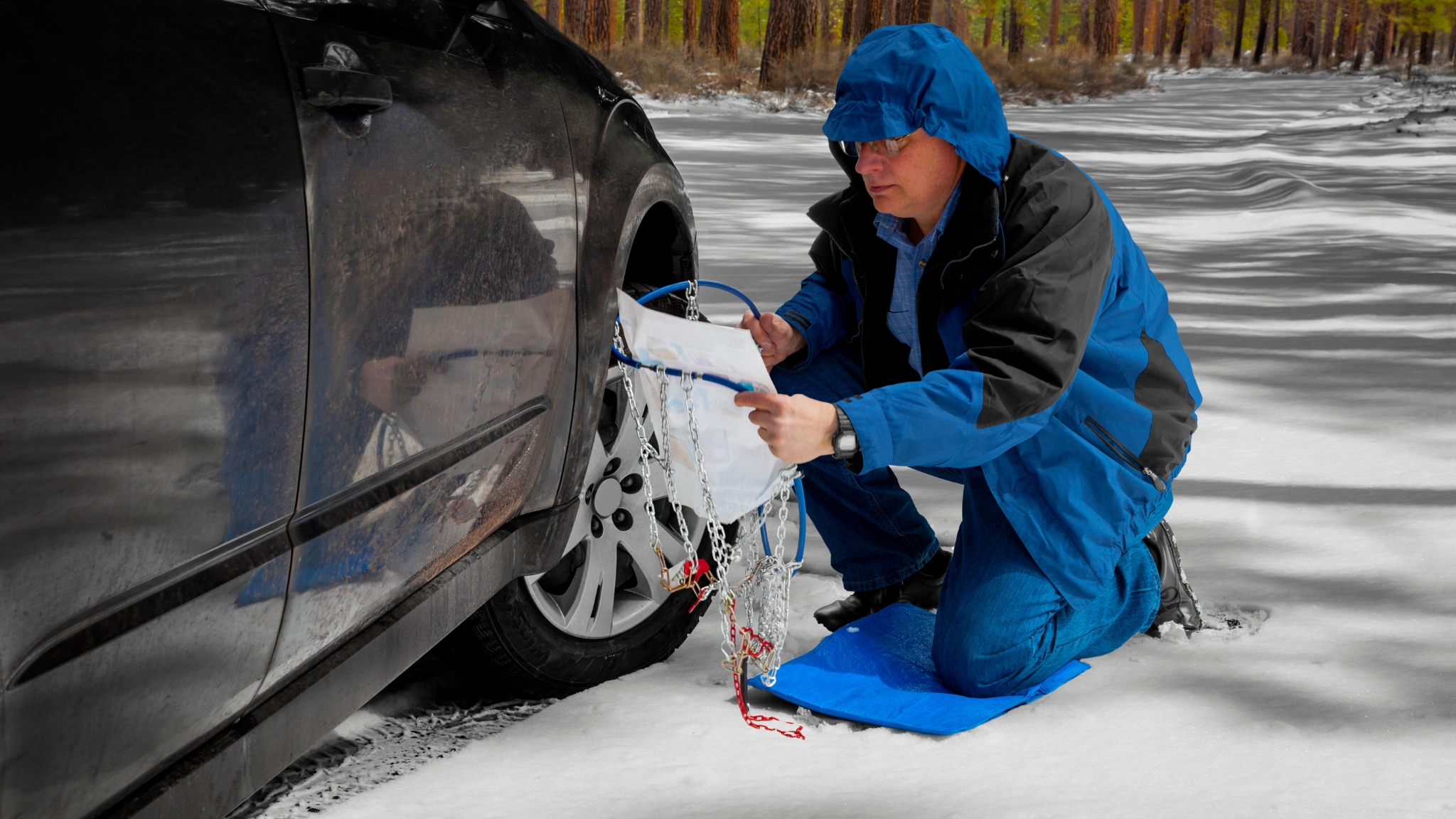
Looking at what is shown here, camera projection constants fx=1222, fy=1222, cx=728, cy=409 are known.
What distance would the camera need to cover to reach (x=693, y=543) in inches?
96.3

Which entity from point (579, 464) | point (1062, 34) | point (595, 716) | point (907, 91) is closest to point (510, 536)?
point (579, 464)

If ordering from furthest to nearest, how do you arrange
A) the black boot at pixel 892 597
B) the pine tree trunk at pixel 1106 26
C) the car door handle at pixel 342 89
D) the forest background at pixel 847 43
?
the pine tree trunk at pixel 1106 26, the forest background at pixel 847 43, the black boot at pixel 892 597, the car door handle at pixel 342 89

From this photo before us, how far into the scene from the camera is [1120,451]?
2.35m

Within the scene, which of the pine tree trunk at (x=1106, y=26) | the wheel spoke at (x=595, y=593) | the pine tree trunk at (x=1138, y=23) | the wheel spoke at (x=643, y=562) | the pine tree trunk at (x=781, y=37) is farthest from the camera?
the pine tree trunk at (x=1138, y=23)

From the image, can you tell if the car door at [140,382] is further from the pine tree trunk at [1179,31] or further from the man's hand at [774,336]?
the pine tree trunk at [1179,31]

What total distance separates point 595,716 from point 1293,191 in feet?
29.8

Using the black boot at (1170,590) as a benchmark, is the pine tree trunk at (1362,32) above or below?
above

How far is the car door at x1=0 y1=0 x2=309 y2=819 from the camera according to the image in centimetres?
101

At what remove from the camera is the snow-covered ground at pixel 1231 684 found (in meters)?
1.92

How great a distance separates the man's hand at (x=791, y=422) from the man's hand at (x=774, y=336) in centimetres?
68

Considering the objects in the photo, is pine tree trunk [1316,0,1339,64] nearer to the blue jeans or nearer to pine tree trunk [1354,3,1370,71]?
pine tree trunk [1354,3,1370,71]

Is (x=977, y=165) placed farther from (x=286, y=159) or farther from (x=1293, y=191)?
(x=1293, y=191)

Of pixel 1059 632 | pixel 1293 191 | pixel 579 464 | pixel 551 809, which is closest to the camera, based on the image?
pixel 551 809

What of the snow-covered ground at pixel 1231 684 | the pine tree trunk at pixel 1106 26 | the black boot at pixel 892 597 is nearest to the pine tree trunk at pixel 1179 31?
the pine tree trunk at pixel 1106 26
